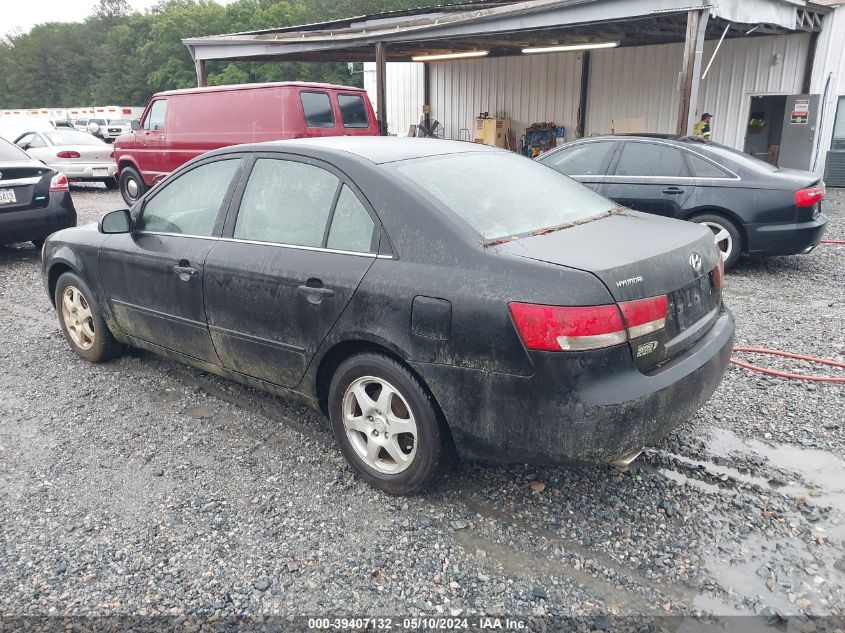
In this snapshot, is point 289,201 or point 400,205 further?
point 289,201

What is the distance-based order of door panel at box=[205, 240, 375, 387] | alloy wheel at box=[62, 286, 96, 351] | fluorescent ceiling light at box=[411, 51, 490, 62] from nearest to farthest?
door panel at box=[205, 240, 375, 387] < alloy wheel at box=[62, 286, 96, 351] < fluorescent ceiling light at box=[411, 51, 490, 62]

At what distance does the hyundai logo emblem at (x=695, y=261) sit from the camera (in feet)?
9.35

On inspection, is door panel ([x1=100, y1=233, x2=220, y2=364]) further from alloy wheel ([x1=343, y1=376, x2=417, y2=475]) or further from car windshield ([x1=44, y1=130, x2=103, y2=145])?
car windshield ([x1=44, y1=130, x2=103, y2=145])

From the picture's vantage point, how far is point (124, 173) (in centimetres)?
1285

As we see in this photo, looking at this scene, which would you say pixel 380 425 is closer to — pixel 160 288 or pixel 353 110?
pixel 160 288

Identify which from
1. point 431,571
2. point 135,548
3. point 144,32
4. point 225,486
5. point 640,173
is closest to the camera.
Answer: point 431,571

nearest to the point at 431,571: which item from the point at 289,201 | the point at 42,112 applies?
the point at 289,201

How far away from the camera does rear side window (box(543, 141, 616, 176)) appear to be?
7461mm

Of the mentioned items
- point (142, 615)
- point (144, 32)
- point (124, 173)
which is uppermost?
point (144, 32)

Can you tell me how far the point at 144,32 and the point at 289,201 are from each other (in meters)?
88.3

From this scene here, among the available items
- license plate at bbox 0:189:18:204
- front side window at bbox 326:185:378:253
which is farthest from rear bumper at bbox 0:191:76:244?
front side window at bbox 326:185:378:253

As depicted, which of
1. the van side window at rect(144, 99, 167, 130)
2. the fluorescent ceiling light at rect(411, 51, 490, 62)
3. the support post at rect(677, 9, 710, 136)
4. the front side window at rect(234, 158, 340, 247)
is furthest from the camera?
the fluorescent ceiling light at rect(411, 51, 490, 62)

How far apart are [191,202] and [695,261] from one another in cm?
282

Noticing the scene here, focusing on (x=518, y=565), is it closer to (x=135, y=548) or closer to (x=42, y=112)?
(x=135, y=548)
